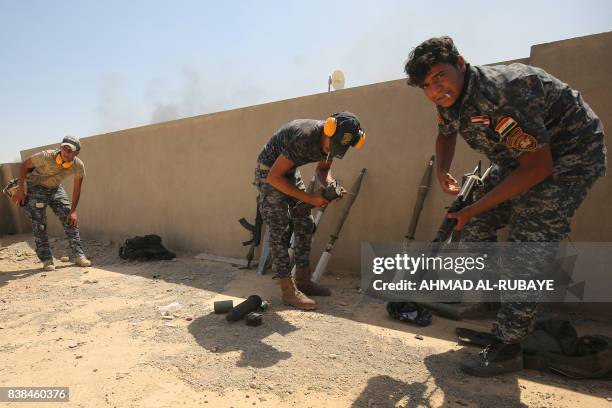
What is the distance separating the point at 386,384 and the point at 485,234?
45.2 inches

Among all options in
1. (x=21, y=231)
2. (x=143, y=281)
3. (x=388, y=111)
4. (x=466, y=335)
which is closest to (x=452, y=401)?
(x=466, y=335)

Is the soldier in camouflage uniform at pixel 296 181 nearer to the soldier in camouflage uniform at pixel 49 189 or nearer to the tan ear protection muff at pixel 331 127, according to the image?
the tan ear protection muff at pixel 331 127

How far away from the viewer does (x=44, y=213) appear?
196 inches

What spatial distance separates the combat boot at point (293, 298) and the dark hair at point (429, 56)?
1908 mm

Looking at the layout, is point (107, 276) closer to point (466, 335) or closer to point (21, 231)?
point (466, 335)

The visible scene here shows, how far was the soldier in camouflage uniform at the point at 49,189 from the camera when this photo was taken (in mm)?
4699

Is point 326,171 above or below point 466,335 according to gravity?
above

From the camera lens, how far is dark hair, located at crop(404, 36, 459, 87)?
70.4 inches

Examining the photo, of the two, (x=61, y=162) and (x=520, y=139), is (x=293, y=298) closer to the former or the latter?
(x=520, y=139)

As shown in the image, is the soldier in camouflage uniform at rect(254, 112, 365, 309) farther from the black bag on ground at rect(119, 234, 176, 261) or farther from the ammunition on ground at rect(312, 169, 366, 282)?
the black bag on ground at rect(119, 234, 176, 261)

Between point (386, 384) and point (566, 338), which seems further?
point (566, 338)


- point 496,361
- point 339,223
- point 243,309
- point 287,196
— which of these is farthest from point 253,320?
point 496,361

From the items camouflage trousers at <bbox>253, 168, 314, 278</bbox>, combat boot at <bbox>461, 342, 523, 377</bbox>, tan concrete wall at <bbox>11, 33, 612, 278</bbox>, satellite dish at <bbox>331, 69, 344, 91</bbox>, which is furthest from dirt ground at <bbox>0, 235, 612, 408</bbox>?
satellite dish at <bbox>331, 69, 344, 91</bbox>

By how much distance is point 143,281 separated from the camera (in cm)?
418
